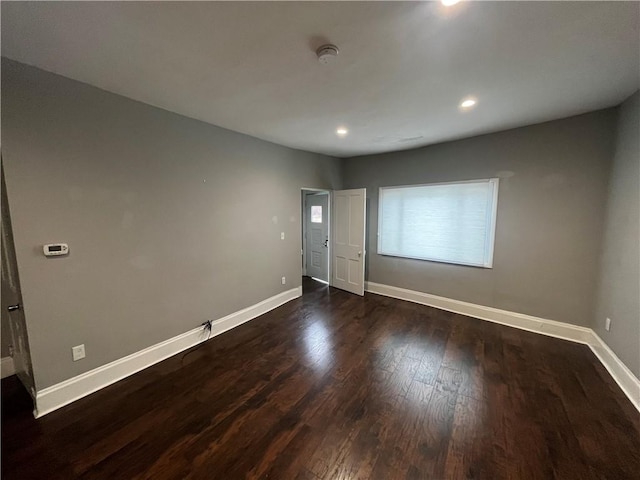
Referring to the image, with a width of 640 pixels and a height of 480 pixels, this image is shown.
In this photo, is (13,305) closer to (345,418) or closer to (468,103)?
(345,418)

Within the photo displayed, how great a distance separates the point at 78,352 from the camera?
216 cm

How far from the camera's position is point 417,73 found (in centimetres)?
190

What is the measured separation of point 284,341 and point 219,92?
280cm

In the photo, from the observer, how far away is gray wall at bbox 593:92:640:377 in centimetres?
221

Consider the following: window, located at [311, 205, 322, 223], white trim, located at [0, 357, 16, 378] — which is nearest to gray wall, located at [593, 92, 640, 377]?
window, located at [311, 205, 322, 223]

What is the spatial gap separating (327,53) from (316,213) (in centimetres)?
421

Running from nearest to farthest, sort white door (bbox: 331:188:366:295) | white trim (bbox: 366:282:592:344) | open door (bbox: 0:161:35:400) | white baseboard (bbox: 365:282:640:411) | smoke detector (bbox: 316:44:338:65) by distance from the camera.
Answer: smoke detector (bbox: 316:44:338:65), open door (bbox: 0:161:35:400), white baseboard (bbox: 365:282:640:411), white trim (bbox: 366:282:592:344), white door (bbox: 331:188:366:295)

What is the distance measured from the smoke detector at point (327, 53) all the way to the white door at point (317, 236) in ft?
11.9

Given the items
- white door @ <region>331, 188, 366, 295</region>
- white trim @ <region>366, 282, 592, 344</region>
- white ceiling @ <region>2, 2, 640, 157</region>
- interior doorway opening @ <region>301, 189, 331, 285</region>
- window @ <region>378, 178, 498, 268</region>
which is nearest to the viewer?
white ceiling @ <region>2, 2, 640, 157</region>

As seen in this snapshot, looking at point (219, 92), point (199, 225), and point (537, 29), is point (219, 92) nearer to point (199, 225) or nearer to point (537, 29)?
point (199, 225)

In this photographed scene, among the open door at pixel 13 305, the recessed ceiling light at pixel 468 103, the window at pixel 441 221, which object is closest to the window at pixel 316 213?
the window at pixel 441 221

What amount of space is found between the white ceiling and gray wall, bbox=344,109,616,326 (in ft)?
1.63

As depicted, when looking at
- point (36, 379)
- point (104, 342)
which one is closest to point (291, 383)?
point (104, 342)

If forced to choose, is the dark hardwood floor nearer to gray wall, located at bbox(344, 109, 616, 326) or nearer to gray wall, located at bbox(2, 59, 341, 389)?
gray wall, located at bbox(2, 59, 341, 389)
